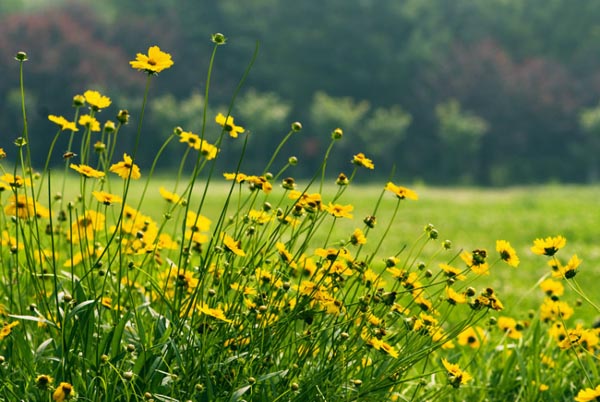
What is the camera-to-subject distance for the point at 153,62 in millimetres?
1686

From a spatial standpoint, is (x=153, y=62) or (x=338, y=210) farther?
(x=338, y=210)

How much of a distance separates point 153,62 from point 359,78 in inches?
1335

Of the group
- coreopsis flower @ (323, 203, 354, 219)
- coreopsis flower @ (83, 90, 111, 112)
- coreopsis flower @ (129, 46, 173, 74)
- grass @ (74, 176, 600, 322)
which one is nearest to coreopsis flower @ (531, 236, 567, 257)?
coreopsis flower @ (323, 203, 354, 219)

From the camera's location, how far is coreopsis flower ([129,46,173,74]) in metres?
1.64

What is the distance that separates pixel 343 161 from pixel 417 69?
17.1 ft

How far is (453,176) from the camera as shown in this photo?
32312 mm

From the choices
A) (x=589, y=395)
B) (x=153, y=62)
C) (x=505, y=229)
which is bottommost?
(x=505, y=229)

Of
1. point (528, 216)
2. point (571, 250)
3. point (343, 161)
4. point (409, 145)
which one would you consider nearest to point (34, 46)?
point (343, 161)

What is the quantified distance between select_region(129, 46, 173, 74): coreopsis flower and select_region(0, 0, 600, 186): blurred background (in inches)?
1049

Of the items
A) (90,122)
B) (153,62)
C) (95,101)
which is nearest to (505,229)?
(90,122)

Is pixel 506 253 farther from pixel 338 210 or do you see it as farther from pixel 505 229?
pixel 505 229

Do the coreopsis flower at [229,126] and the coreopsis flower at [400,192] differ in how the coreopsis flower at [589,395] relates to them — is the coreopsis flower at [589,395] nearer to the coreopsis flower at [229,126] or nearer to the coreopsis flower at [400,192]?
the coreopsis flower at [400,192]

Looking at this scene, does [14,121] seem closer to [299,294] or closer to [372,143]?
[372,143]

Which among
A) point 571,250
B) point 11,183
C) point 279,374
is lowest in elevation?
point 571,250
